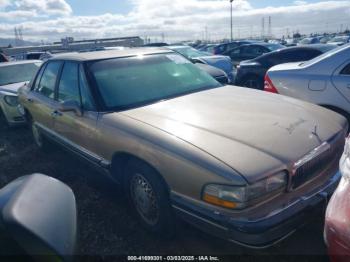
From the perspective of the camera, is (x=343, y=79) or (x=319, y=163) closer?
(x=319, y=163)

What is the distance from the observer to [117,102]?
3209mm

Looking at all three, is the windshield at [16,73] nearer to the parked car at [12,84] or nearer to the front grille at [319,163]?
the parked car at [12,84]

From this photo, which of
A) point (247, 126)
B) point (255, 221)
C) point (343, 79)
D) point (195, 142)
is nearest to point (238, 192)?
point (255, 221)

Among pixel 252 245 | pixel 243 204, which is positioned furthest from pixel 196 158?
pixel 252 245

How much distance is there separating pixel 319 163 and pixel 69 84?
2.83 metres

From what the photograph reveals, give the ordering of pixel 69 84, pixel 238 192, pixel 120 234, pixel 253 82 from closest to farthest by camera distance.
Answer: pixel 238 192 < pixel 120 234 < pixel 69 84 < pixel 253 82

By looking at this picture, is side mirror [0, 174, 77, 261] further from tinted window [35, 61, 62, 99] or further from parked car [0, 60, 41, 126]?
parked car [0, 60, 41, 126]

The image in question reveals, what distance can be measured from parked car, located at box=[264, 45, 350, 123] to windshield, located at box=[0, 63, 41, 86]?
6231mm

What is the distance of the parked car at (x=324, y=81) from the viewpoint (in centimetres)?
414

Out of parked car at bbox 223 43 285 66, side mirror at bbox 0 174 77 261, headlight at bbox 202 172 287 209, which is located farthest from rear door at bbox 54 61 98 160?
parked car at bbox 223 43 285 66

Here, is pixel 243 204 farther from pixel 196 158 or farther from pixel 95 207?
pixel 95 207

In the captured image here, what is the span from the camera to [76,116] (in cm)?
351

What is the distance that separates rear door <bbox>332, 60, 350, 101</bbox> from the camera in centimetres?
409

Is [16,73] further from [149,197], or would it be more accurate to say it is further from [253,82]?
[149,197]
